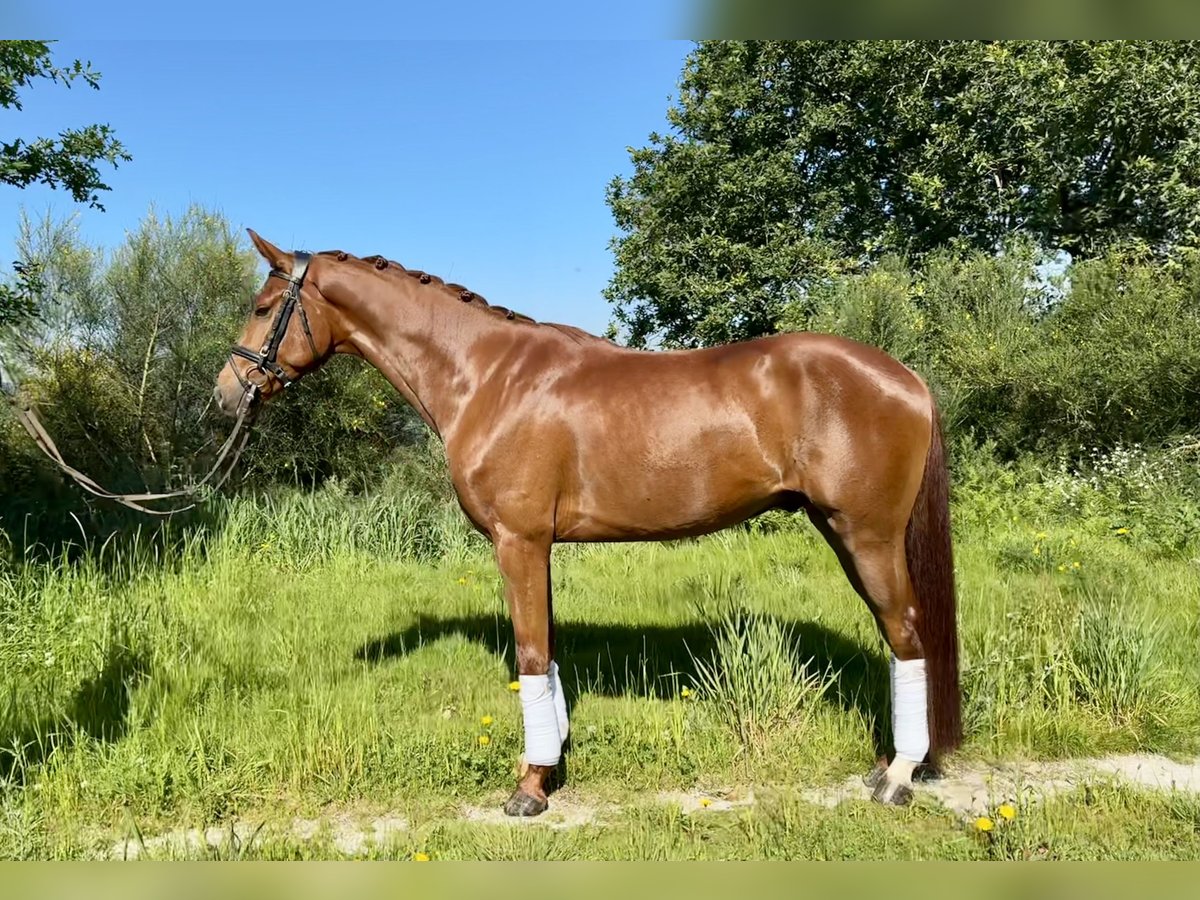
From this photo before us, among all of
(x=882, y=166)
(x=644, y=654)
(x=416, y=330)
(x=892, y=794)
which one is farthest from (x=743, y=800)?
(x=882, y=166)

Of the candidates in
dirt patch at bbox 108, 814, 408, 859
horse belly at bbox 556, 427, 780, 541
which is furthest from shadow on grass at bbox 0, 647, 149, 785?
horse belly at bbox 556, 427, 780, 541

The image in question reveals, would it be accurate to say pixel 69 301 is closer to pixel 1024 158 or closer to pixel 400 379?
pixel 400 379

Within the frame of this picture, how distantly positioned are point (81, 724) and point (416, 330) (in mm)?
2474

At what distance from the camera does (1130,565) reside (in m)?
5.59

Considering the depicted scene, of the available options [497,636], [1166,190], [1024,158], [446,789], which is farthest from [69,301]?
[1166,190]

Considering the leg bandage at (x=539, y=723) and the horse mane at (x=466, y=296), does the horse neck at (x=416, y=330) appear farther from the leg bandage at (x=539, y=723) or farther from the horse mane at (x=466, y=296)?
the leg bandage at (x=539, y=723)

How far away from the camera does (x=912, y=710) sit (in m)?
2.97

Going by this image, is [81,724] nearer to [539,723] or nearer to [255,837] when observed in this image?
[255,837]

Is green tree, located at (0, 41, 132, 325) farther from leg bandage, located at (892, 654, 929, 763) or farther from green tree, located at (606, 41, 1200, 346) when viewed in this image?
green tree, located at (606, 41, 1200, 346)

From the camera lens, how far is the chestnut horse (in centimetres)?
291

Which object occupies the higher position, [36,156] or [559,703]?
[36,156]

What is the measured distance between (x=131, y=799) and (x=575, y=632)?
8.85ft

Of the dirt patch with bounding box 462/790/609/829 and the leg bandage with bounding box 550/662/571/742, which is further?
the leg bandage with bounding box 550/662/571/742

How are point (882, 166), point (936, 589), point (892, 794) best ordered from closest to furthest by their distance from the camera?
1. point (892, 794)
2. point (936, 589)
3. point (882, 166)
